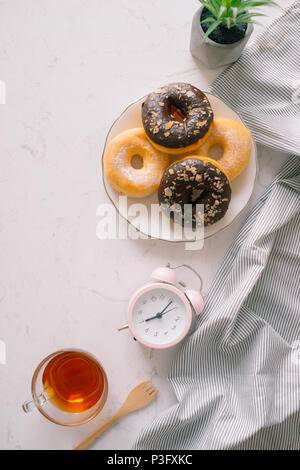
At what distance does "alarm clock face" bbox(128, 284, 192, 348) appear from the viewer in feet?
3.95

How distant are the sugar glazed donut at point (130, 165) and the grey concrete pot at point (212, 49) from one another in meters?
0.28

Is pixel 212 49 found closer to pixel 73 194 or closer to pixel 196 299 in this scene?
pixel 73 194

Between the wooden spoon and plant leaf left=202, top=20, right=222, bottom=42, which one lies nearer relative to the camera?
plant leaf left=202, top=20, right=222, bottom=42

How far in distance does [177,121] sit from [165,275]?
41 centimetres

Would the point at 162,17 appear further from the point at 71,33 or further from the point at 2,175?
the point at 2,175

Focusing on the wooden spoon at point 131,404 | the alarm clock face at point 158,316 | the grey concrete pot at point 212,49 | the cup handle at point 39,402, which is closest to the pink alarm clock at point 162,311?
the alarm clock face at point 158,316

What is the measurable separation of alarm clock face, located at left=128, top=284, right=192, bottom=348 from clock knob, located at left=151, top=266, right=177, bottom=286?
0.8 inches

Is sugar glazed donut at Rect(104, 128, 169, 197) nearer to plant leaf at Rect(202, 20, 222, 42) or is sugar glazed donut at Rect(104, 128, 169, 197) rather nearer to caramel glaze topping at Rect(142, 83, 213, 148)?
caramel glaze topping at Rect(142, 83, 213, 148)

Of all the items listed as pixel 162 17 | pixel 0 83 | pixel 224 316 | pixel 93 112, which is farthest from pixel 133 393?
pixel 162 17

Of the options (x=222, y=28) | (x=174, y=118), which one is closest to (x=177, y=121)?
(x=174, y=118)

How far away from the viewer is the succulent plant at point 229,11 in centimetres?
111

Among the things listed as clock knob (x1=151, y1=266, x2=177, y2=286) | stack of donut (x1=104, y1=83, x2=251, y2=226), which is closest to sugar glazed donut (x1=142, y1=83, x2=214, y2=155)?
stack of donut (x1=104, y1=83, x2=251, y2=226)

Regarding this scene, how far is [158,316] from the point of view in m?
1.20

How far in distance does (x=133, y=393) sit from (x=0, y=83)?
0.98 metres
